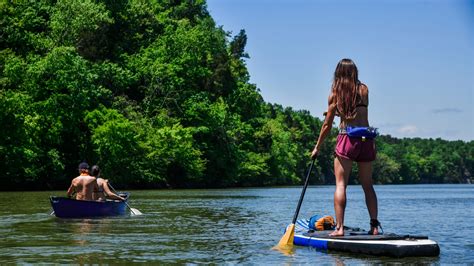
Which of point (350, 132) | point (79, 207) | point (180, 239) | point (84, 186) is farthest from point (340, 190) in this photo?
point (84, 186)

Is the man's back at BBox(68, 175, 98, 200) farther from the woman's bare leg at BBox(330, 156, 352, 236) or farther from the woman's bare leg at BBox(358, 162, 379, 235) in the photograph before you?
the woman's bare leg at BBox(358, 162, 379, 235)

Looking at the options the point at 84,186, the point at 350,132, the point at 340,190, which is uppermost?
→ the point at 350,132

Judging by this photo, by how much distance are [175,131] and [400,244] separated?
51736mm

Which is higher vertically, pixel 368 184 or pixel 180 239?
pixel 368 184

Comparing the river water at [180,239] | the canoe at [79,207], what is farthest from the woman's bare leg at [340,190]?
the canoe at [79,207]

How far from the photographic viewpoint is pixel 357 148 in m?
11.7

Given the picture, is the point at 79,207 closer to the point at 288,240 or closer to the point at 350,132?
the point at 288,240

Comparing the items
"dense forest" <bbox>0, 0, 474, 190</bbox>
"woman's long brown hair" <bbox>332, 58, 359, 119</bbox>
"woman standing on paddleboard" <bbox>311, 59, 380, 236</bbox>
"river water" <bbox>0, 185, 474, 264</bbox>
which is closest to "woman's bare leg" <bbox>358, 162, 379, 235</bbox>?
"woman standing on paddleboard" <bbox>311, 59, 380, 236</bbox>

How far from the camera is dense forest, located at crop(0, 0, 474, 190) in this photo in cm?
5141

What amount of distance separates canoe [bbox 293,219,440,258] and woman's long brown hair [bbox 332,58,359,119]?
71.5 inches

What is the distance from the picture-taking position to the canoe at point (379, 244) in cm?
1072

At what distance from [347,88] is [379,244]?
2401 mm

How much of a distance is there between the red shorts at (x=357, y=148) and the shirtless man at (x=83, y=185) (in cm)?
1034

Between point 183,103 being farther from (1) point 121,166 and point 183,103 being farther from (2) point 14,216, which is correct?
(2) point 14,216
